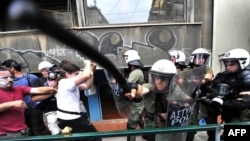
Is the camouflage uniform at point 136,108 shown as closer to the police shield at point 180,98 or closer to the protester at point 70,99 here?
the protester at point 70,99

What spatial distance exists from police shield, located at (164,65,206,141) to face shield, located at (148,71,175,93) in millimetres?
68

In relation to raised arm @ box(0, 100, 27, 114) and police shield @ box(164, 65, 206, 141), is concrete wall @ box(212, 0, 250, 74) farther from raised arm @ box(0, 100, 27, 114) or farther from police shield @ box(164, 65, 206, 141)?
raised arm @ box(0, 100, 27, 114)

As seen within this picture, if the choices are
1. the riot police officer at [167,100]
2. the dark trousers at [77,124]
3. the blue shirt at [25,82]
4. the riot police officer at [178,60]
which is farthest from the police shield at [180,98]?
the blue shirt at [25,82]

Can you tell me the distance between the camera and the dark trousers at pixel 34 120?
3.89 meters

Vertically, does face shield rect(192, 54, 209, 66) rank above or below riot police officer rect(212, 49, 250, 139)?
above

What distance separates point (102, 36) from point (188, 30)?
2.18 metres

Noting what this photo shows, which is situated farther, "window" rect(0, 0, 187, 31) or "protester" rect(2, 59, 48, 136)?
"window" rect(0, 0, 187, 31)

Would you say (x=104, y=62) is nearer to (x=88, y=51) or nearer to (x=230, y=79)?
(x=88, y=51)

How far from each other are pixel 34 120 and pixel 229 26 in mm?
5263

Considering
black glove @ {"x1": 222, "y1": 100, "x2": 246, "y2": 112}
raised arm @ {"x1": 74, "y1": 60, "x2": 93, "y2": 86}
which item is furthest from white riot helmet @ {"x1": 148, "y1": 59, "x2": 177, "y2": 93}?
black glove @ {"x1": 222, "y1": 100, "x2": 246, "y2": 112}

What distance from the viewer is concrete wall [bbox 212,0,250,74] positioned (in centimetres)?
670

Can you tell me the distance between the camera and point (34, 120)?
12.8 feet

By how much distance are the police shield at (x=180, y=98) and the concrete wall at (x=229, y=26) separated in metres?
4.76

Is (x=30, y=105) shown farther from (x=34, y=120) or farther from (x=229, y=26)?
(x=229, y=26)
